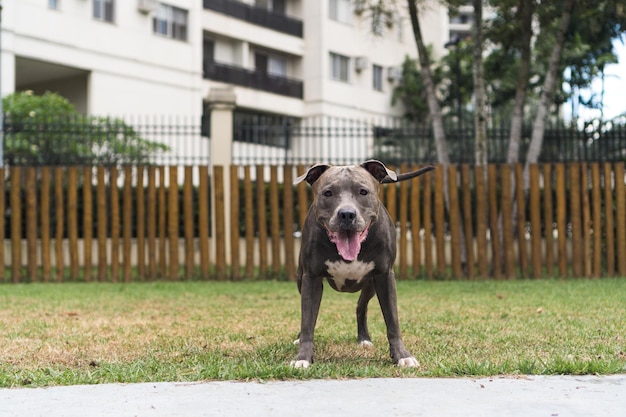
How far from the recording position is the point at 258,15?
98.0 ft

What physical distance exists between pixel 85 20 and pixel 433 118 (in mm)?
12597

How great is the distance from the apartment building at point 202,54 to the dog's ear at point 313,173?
33.8ft

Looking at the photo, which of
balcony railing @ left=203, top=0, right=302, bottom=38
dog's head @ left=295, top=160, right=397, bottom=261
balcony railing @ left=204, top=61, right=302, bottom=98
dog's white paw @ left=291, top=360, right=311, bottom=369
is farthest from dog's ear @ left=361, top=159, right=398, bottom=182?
balcony railing @ left=203, top=0, right=302, bottom=38

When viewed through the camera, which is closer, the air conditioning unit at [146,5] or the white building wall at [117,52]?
the white building wall at [117,52]

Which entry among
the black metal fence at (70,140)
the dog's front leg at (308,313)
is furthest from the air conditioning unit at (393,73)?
the dog's front leg at (308,313)

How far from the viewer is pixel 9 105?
1639cm

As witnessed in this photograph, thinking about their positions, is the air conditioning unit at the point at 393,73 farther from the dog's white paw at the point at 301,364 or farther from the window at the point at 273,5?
the dog's white paw at the point at 301,364

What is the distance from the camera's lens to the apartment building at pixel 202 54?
69.9ft

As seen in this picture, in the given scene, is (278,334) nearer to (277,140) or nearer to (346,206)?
(346,206)

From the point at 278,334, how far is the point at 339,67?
2655cm

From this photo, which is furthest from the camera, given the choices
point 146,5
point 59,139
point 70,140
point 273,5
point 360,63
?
point 360,63

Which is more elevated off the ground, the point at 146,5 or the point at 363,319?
the point at 146,5

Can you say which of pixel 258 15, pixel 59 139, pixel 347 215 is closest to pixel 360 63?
pixel 258 15

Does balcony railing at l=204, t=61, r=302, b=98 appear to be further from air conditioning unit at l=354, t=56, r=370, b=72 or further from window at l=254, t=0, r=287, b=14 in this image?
window at l=254, t=0, r=287, b=14
